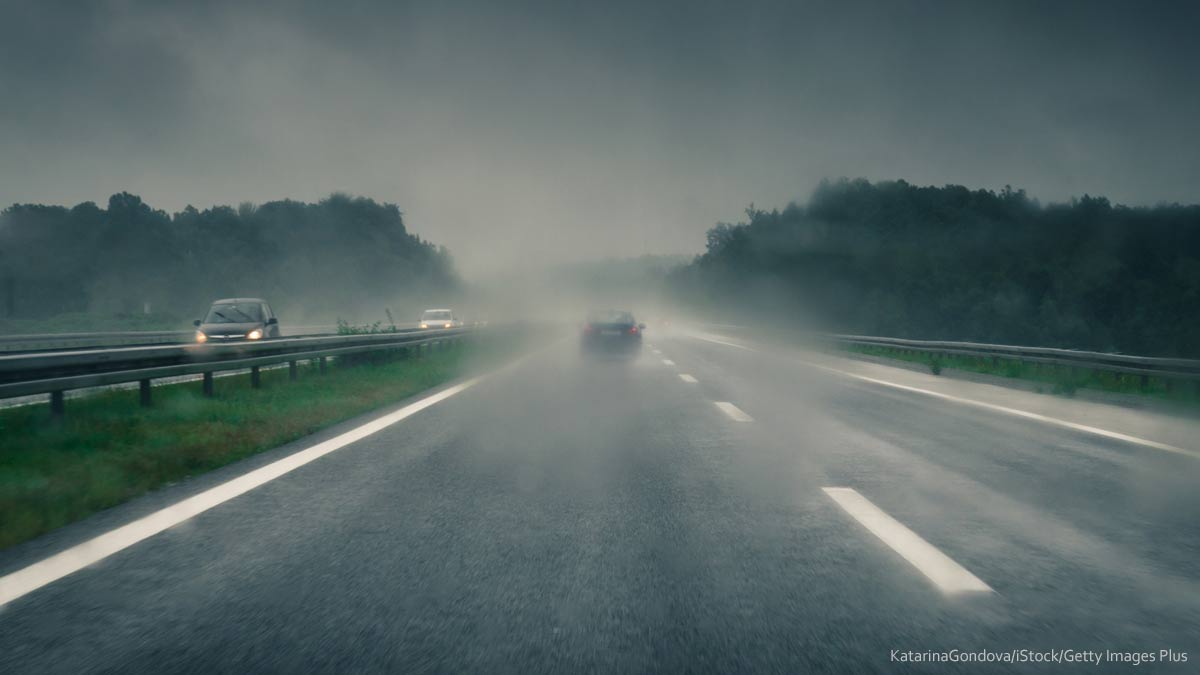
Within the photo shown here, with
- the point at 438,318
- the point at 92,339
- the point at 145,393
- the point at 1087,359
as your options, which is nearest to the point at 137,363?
the point at 145,393

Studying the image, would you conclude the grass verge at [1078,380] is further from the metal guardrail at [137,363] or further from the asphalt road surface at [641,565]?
the metal guardrail at [137,363]

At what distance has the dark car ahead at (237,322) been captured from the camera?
863 inches

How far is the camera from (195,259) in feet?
296

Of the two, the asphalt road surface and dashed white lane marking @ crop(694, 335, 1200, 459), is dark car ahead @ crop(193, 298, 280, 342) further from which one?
the asphalt road surface

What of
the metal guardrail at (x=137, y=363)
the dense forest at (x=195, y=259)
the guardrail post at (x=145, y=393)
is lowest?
the guardrail post at (x=145, y=393)

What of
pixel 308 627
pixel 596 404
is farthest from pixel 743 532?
pixel 596 404

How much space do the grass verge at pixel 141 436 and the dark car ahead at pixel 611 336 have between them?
12.2 metres

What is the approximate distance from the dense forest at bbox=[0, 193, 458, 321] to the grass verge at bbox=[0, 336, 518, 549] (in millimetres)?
62102

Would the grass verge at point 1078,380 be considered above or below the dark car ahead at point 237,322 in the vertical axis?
below

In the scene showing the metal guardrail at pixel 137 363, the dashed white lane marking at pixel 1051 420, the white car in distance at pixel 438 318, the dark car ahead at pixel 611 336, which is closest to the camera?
the metal guardrail at pixel 137 363

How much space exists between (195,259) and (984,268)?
7978 centimetres

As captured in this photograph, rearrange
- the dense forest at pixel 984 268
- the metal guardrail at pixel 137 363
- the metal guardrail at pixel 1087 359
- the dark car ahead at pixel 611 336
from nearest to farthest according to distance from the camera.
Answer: the metal guardrail at pixel 137 363, the metal guardrail at pixel 1087 359, the dark car ahead at pixel 611 336, the dense forest at pixel 984 268

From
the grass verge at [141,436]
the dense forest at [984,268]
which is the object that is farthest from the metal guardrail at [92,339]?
the dense forest at [984,268]

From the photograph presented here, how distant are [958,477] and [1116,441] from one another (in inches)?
130
